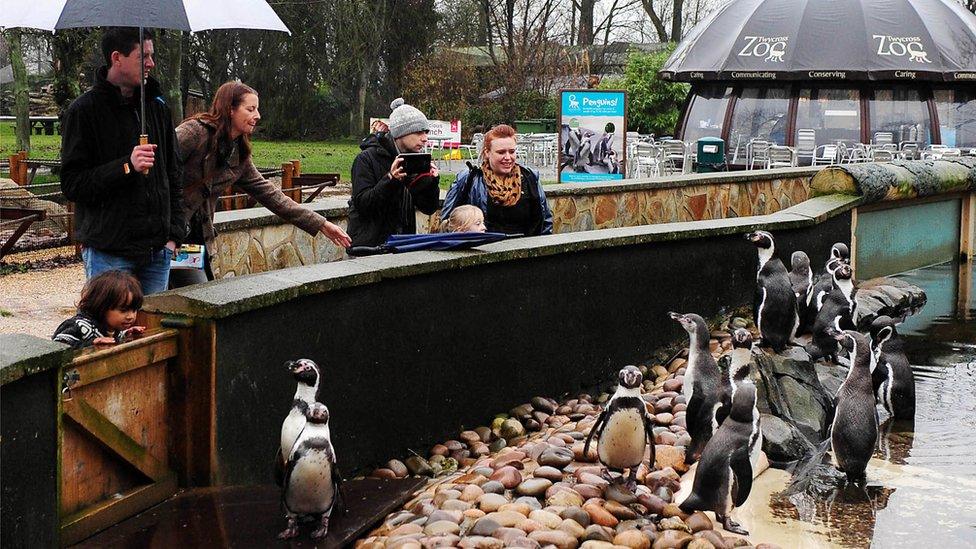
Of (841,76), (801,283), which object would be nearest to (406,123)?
(801,283)

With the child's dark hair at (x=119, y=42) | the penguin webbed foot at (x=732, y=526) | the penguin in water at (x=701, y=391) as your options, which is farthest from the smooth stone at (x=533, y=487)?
the child's dark hair at (x=119, y=42)

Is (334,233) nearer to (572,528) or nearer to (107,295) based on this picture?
(107,295)

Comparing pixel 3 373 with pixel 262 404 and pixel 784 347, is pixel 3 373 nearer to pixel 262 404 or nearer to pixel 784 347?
pixel 262 404

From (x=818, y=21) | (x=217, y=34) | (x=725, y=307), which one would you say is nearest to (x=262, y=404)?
(x=725, y=307)

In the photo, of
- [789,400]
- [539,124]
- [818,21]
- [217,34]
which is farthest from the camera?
[217,34]

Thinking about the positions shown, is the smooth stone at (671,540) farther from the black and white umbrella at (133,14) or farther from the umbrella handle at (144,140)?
the black and white umbrella at (133,14)

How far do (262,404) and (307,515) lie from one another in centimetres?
83

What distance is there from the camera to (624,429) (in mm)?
5832

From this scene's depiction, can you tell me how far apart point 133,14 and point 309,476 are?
273cm

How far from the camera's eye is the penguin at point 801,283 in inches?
366

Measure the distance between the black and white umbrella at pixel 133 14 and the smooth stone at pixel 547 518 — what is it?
8.45 ft

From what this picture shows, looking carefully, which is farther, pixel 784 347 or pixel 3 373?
pixel 784 347

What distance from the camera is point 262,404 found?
5500mm

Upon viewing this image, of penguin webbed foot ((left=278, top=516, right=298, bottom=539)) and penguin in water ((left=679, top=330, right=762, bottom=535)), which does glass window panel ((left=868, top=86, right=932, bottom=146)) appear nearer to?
penguin in water ((left=679, top=330, right=762, bottom=535))
